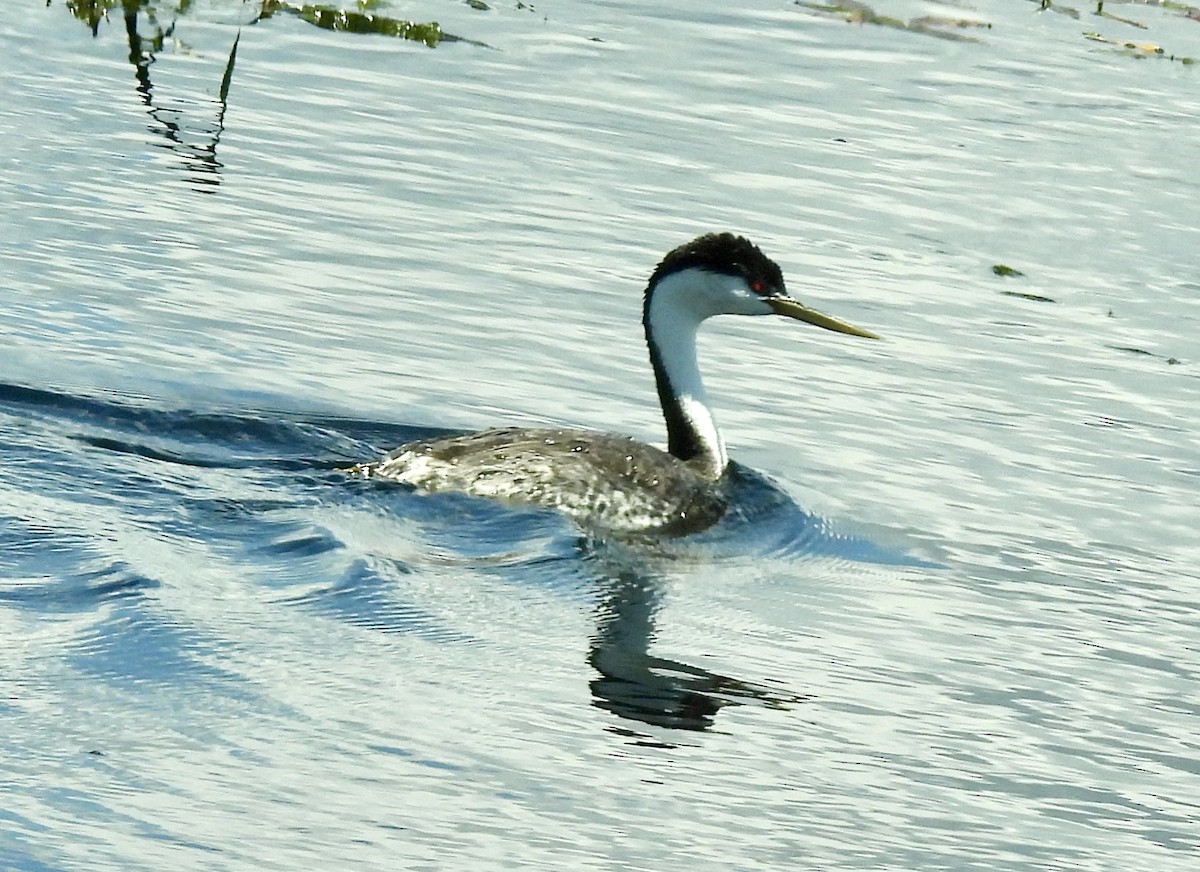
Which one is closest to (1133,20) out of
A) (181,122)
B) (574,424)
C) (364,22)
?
(364,22)

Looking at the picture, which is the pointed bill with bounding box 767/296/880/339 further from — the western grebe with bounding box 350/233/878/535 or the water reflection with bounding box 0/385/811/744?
the water reflection with bounding box 0/385/811/744

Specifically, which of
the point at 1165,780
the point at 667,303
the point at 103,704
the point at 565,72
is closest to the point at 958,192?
the point at 565,72

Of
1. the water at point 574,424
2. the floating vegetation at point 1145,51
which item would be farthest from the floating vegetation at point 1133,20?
the water at point 574,424

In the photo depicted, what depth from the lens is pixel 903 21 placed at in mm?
19844

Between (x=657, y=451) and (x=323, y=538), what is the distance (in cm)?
179

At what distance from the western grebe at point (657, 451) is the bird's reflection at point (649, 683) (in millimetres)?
1104

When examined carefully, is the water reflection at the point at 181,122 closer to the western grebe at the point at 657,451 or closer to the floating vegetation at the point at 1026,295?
the western grebe at the point at 657,451

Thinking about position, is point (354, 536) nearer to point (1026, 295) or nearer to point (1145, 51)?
point (1026, 295)

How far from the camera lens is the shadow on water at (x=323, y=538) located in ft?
25.4

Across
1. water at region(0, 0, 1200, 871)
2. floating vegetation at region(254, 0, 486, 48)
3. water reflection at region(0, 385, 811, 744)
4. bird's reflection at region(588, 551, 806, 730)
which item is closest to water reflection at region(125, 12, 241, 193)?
water at region(0, 0, 1200, 871)

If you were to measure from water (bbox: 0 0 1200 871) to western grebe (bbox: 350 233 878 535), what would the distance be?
0.16 meters

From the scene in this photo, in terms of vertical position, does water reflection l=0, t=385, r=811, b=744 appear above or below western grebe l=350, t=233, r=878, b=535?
below

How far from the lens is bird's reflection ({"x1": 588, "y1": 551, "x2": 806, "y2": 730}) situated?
7453 mm

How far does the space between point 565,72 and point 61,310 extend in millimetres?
6511
